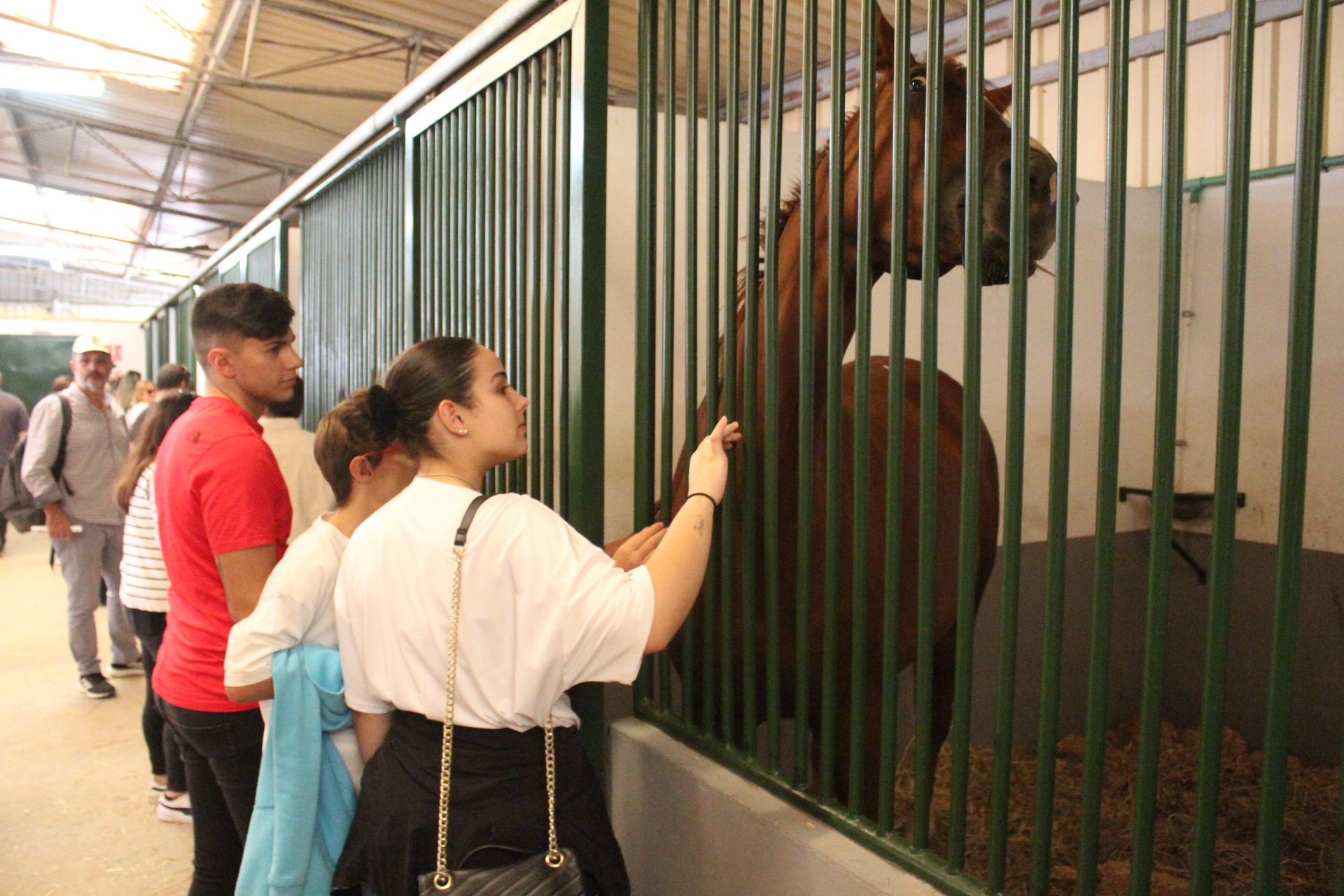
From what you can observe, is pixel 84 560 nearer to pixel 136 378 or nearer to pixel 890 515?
pixel 136 378

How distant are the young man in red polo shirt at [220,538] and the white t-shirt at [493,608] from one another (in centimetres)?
57

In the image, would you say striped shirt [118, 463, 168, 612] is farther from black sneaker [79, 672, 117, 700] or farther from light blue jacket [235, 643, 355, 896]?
black sneaker [79, 672, 117, 700]

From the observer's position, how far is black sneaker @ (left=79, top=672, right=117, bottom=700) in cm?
441

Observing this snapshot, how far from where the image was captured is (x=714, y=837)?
1.62 meters

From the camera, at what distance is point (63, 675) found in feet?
15.6

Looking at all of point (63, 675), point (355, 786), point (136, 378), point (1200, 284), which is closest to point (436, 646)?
point (355, 786)

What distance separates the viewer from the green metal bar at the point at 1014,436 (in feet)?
3.76

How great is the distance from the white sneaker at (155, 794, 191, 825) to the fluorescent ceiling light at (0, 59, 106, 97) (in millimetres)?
5726

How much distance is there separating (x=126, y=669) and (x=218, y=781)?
359cm

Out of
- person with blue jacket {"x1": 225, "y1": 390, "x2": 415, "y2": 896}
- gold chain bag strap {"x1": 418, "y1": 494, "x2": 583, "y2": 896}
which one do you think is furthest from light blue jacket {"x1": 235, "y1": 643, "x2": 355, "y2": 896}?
gold chain bag strap {"x1": 418, "y1": 494, "x2": 583, "y2": 896}

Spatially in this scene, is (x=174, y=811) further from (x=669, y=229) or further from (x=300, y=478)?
(x=669, y=229)

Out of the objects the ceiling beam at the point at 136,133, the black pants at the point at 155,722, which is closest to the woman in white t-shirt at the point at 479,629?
the black pants at the point at 155,722

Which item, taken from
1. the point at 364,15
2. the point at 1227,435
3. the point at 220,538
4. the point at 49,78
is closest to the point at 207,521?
the point at 220,538

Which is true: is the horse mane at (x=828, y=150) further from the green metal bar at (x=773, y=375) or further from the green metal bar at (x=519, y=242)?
the green metal bar at (x=519, y=242)
